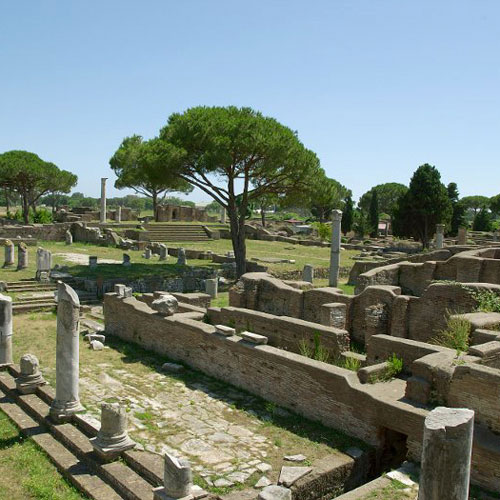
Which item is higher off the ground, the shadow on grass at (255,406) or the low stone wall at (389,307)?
the low stone wall at (389,307)

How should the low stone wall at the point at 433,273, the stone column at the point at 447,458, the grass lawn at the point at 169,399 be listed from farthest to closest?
the low stone wall at the point at 433,273 < the grass lawn at the point at 169,399 < the stone column at the point at 447,458

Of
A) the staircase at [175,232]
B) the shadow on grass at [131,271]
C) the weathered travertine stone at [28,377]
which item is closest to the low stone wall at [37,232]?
the staircase at [175,232]

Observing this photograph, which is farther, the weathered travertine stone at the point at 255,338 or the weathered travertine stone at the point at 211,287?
the weathered travertine stone at the point at 211,287

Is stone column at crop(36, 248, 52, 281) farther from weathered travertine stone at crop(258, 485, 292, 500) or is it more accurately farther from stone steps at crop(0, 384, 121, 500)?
weathered travertine stone at crop(258, 485, 292, 500)

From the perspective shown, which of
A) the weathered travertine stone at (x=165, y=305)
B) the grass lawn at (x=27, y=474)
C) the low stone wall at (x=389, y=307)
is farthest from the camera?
the weathered travertine stone at (x=165, y=305)

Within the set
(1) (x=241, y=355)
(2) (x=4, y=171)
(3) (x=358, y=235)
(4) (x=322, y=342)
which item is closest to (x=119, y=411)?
(1) (x=241, y=355)

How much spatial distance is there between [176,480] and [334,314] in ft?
22.7

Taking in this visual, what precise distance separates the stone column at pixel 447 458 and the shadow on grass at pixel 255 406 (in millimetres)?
3434

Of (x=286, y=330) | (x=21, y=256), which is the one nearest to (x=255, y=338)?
(x=286, y=330)

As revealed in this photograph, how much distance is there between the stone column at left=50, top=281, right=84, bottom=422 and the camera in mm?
8047

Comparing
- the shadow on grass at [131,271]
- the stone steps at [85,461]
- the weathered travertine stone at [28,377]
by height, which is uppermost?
the shadow on grass at [131,271]

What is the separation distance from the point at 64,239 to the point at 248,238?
16.0m

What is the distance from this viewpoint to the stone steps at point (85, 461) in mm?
6328

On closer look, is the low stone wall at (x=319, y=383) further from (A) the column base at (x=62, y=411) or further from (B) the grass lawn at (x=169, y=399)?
(A) the column base at (x=62, y=411)
